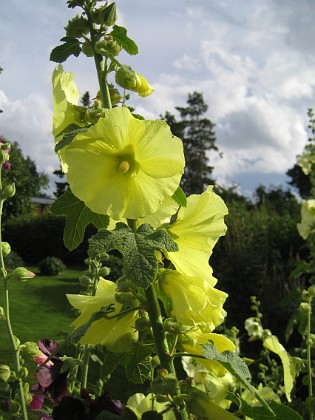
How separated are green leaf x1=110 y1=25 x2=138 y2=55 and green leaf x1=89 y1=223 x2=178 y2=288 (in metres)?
0.42

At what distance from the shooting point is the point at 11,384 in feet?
5.34

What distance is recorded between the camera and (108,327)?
0.93 m

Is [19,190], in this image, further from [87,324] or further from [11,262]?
[87,324]

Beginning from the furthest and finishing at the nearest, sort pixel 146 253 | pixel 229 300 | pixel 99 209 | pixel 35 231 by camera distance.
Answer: pixel 35 231 → pixel 229 300 → pixel 99 209 → pixel 146 253

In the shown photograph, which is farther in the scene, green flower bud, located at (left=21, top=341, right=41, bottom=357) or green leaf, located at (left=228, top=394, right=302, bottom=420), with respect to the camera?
green flower bud, located at (left=21, top=341, right=41, bottom=357)

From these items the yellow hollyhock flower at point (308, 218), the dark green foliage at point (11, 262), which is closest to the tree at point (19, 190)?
the dark green foliage at point (11, 262)

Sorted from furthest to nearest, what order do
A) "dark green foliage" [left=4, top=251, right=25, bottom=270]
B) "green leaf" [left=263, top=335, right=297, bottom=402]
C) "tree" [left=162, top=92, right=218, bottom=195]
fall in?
"tree" [left=162, top=92, right=218, bottom=195] < "dark green foliage" [left=4, top=251, right=25, bottom=270] < "green leaf" [left=263, top=335, right=297, bottom=402]

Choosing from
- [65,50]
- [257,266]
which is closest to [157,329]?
[65,50]

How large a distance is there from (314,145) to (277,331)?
134 inches

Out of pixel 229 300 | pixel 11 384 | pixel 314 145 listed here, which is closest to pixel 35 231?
pixel 229 300

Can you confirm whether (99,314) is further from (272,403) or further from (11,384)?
(11,384)

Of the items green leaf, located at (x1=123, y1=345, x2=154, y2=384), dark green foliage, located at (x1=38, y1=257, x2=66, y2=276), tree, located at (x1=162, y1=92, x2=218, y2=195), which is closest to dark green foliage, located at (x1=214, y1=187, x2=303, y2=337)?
green leaf, located at (x1=123, y1=345, x2=154, y2=384)

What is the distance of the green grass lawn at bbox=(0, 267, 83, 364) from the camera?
822 centimetres

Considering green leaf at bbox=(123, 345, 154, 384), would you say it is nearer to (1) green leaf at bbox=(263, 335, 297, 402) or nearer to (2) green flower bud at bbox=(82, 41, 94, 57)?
(1) green leaf at bbox=(263, 335, 297, 402)
